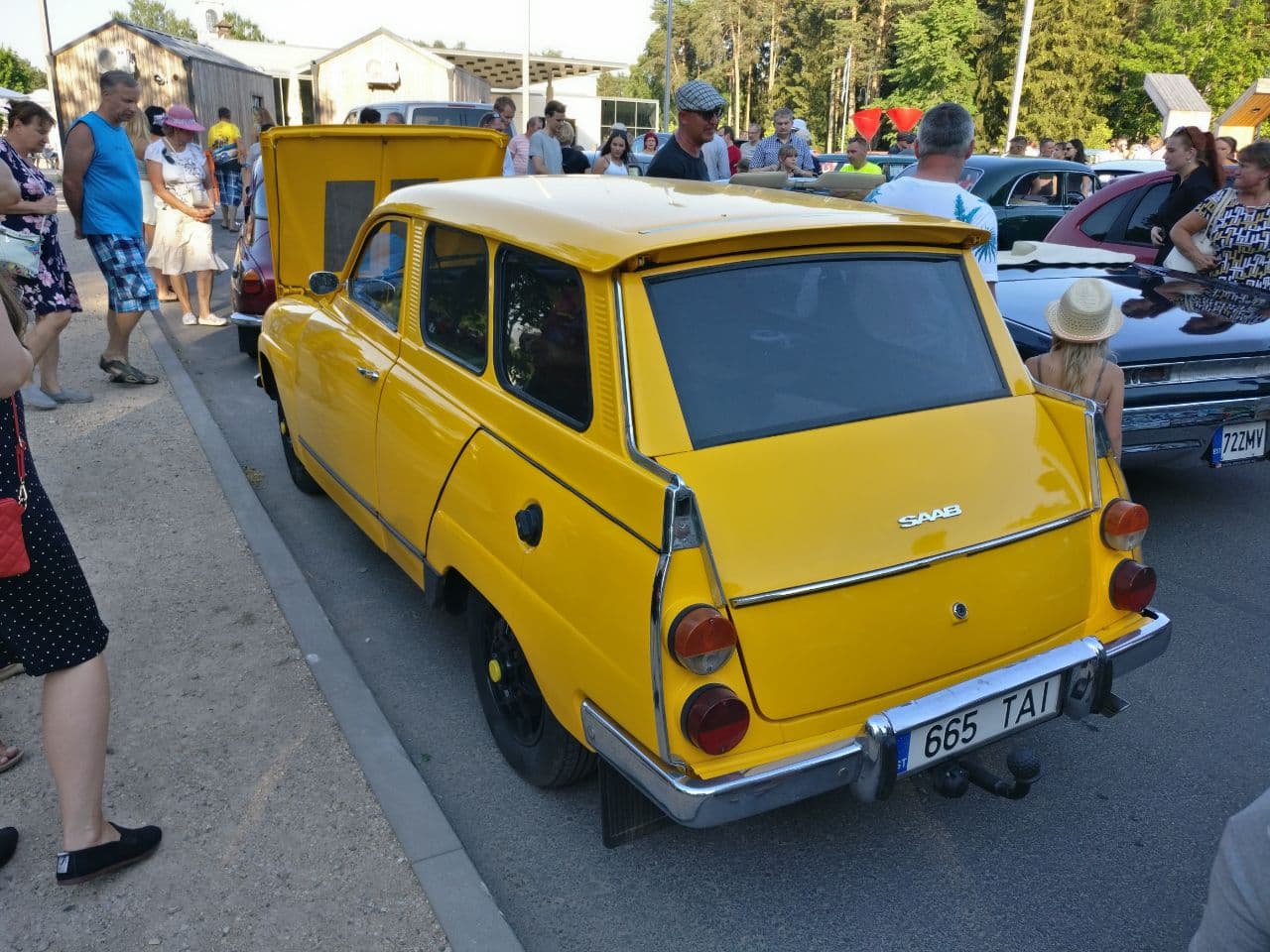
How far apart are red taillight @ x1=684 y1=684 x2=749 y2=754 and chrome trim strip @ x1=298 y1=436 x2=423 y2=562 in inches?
61.1

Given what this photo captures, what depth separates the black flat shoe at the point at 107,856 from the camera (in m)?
2.63

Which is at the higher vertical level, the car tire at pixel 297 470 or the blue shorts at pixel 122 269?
the blue shorts at pixel 122 269

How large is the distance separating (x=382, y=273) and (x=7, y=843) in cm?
A: 254

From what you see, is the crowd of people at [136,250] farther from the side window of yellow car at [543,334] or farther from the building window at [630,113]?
the building window at [630,113]

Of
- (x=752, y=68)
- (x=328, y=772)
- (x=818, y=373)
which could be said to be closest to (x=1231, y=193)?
(x=818, y=373)

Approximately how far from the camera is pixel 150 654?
384cm

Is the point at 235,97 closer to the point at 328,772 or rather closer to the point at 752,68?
the point at 328,772

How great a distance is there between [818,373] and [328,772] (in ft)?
6.49

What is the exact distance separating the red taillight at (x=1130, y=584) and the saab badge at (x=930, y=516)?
649 mm

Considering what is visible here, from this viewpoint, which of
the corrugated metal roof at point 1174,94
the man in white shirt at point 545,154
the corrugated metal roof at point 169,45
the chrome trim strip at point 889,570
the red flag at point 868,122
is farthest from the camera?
the corrugated metal roof at point 169,45

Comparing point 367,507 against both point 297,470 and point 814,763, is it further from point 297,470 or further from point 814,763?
point 814,763

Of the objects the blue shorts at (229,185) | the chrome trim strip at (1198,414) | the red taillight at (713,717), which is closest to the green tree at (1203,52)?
the blue shorts at (229,185)

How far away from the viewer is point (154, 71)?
1008 inches

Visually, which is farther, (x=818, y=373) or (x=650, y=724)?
(x=818, y=373)
